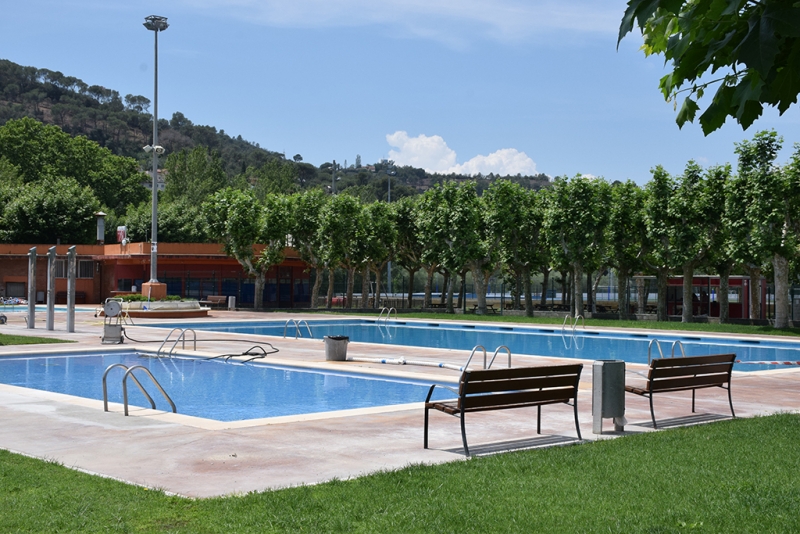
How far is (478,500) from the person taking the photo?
21.0 ft

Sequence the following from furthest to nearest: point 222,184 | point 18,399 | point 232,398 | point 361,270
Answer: point 222,184
point 361,270
point 232,398
point 18,399

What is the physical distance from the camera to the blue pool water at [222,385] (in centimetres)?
1460

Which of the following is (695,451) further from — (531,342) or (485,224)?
(485,224)

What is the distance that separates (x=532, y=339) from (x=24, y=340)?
674 inches

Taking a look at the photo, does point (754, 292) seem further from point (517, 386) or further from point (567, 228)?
point (517, 386)

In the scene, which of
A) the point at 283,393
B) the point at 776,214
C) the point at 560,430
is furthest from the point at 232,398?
the point at 776,214

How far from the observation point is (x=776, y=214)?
102ft

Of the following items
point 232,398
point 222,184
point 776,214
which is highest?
point 222,184

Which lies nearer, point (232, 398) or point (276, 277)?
point (232, 398)

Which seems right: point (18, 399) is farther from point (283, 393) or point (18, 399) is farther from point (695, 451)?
point (695, 451)

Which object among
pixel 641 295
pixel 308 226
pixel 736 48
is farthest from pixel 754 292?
pixel 736 48

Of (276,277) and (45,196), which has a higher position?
(45,196)

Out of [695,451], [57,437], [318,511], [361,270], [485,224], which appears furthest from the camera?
[361,270]

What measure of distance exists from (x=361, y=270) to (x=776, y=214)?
84.9 ft
